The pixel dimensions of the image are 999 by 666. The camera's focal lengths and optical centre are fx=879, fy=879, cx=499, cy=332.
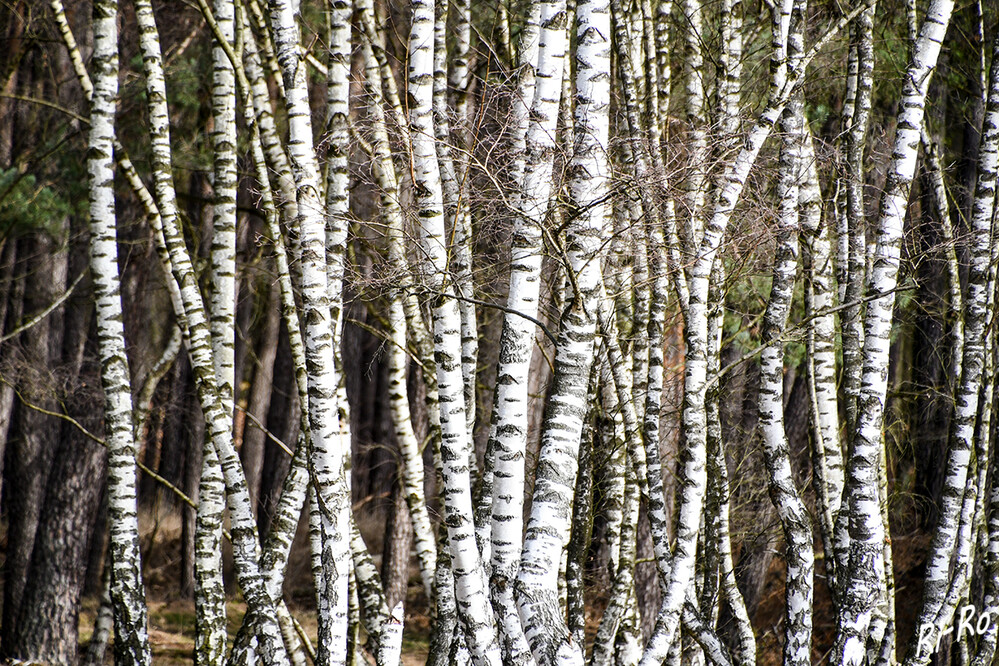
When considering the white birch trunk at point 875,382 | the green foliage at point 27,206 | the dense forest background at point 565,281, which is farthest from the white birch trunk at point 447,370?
the green foliage at point 27,206

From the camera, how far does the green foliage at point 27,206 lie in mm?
9812

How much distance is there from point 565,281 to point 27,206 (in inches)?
313

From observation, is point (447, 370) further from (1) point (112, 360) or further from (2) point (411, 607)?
(2) point (411, 607)

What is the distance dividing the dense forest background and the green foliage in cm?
4

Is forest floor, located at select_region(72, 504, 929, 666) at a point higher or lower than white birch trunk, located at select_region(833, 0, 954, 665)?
lower

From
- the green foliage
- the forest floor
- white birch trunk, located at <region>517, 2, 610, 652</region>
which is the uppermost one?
the green foliage

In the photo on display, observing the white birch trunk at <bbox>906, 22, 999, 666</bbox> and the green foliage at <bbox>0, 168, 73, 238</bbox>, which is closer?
the white birch trunk at <bbox>906, 22, 999, 666</bbox>

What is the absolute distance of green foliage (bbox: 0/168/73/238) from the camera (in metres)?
9.81

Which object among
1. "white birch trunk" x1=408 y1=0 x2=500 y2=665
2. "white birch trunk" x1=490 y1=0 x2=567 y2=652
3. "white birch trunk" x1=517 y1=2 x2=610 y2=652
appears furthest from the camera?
"white birch trunk" x1=408 y1=0 x2=500 y2=665

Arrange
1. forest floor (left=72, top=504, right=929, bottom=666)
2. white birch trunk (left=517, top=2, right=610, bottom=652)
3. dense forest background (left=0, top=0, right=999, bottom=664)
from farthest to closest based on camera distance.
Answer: forest floor (left=72, top=504, right=929, bottom=666) < dense forest background (left=0, top=0, right=999, bottom=664) < white birch trunk (left=517, top=2, right=610, bottom=652)

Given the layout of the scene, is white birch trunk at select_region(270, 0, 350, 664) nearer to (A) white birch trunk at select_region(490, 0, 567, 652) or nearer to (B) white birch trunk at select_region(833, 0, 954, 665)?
(A) white birch trunk at select_region(490, 0, 567, 652)

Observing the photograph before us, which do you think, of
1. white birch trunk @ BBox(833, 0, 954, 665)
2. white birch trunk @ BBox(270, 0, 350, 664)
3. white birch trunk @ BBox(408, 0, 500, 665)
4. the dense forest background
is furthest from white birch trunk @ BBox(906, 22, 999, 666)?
white birch trunk @ BBox(270, 0, 350, 664)

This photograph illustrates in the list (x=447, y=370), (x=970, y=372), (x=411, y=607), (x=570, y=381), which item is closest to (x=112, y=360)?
(x=447, y=370)

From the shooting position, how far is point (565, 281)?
4.51 meters
